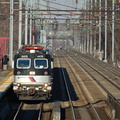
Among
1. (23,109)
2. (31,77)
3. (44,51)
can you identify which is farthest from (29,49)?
(23,109)

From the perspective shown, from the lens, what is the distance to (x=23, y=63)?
57.6 ft

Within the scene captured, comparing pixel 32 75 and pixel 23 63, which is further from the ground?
pixel 23 63

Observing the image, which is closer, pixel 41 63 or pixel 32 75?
pixel 32 75

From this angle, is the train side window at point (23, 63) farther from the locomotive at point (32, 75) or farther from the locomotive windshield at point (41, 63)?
the locomotive windshield at point (41, 63)

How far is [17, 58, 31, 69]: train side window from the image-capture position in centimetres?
1740

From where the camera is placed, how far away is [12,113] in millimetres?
16109

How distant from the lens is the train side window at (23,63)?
17.4 m

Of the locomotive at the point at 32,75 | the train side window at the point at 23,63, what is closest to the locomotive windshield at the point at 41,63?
the locomotive at the point at 32,75

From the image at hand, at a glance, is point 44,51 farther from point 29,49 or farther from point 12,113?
point 12,113

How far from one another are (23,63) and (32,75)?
0.97m

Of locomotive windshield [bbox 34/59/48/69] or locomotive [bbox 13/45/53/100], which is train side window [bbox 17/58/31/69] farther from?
locomotive windshield [bbox 34/59/48/69]

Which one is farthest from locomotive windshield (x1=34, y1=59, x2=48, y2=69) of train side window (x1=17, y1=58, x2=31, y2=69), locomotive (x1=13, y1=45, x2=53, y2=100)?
train side window (x1=17, y1=58, x2=31, y2=69)

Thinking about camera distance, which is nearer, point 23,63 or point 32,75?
point 32,75

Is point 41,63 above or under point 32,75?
above
